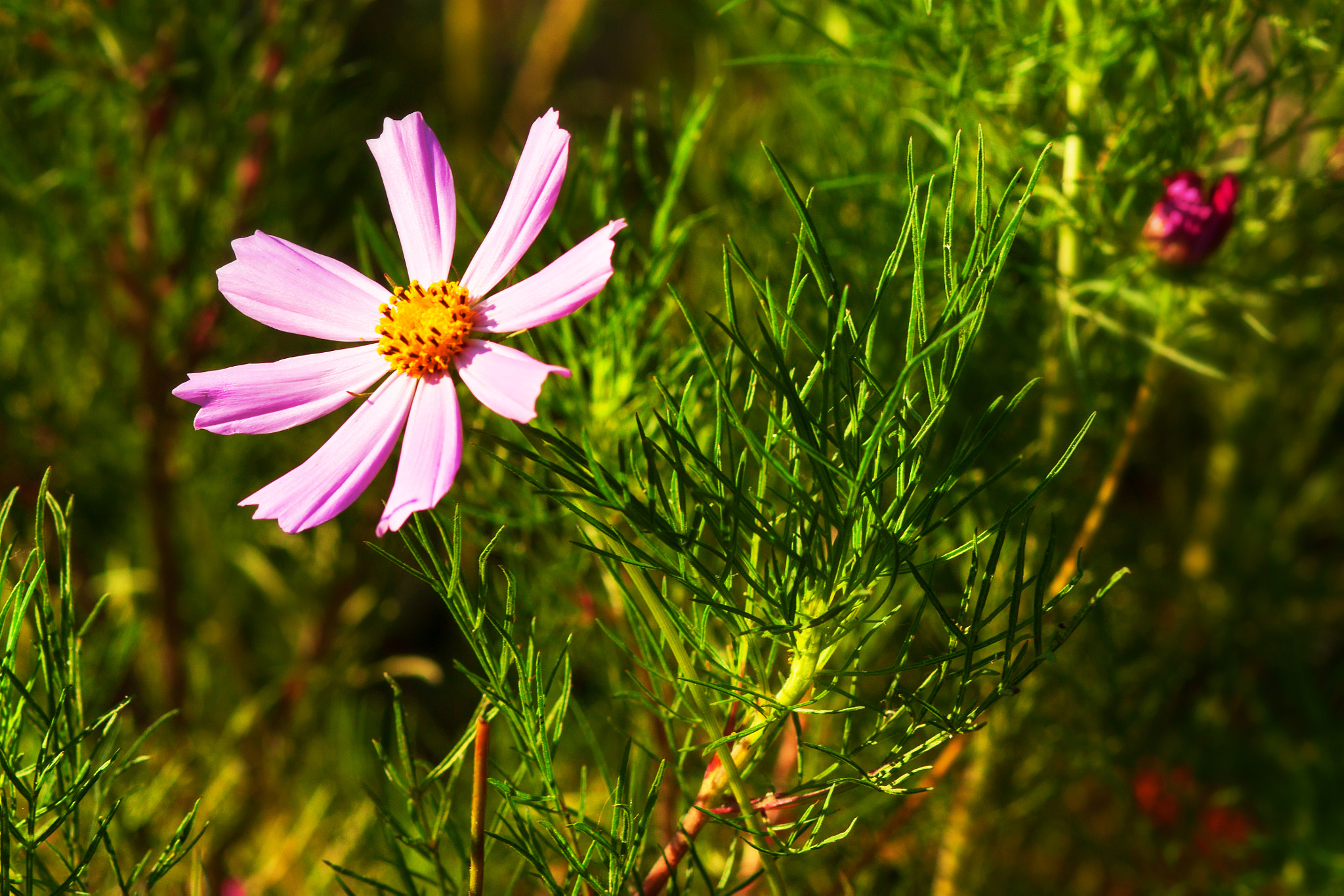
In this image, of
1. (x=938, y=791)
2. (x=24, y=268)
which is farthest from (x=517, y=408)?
(x=24, y=268)

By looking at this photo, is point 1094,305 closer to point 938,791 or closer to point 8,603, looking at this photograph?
point 938,791

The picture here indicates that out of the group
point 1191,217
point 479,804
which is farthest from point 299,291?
point 1191,217

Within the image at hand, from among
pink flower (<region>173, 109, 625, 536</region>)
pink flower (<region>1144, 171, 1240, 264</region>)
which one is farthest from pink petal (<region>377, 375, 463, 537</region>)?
pink flower (<region>1144, 171, 1240, 264</region>)

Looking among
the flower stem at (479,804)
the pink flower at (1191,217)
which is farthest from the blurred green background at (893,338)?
the flower stem at (479,804)

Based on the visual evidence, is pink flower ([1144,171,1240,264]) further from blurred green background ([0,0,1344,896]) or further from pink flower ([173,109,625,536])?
pink flower ([173,109,625,536])

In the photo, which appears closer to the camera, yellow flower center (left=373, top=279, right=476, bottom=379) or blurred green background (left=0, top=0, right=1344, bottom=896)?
yellow flower center (left=373, top=279, right=476, bottom=379)

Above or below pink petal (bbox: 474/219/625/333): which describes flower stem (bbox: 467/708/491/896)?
below

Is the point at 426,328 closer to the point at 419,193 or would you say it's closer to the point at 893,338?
the point at 419,193
